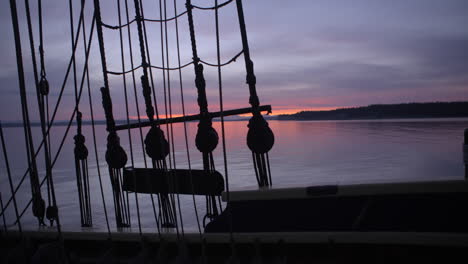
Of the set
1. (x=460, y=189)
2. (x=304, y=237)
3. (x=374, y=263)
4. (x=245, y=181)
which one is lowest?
(x=245, y=181)

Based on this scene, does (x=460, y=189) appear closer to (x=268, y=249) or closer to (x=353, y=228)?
(x=353, y=228)

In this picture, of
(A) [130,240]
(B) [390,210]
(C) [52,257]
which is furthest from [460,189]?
(C) [52,257]

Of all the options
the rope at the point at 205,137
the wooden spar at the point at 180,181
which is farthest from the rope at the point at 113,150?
the rope at the point at 205,137

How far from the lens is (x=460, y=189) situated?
5.44ft

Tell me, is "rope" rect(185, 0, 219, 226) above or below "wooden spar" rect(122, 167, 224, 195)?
above

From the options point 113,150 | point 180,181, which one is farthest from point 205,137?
point 113,150

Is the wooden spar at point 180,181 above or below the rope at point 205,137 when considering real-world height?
below

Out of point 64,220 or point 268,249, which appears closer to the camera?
point 268,249

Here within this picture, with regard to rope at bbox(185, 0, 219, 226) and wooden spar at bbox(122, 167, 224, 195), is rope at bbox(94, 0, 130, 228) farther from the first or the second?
rope at bbox(185, 0, 219, 226)

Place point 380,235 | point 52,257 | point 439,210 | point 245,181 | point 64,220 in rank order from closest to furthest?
1. point 380,235
2. point 439,210
3. point 52,257
4. point 64,220
5. point 245,181

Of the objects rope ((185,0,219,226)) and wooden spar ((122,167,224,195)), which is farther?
rope ((185,0,219,226))

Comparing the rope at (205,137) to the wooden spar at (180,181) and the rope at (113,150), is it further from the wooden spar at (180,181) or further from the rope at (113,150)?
the rope at (113,150)

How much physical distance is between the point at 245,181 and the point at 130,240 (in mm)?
8112

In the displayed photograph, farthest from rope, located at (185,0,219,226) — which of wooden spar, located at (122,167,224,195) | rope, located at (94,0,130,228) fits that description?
rope, located at (94,0,130,228)
